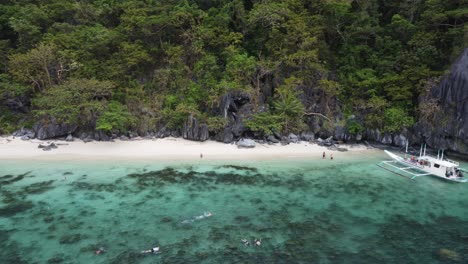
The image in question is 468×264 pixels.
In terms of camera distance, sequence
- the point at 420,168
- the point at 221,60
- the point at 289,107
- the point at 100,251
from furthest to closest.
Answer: the point at 221,60 → the point at 289,107 → the point at 420,168 → the point at 100,251

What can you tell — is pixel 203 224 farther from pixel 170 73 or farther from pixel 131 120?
pixel 170 73

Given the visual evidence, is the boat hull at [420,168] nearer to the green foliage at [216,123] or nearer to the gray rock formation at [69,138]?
the green foliage at [216,123]

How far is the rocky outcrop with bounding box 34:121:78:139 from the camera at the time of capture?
29.7 metres

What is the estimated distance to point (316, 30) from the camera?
34.0 m

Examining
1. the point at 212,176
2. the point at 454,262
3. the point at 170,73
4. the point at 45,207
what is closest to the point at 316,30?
the point at 170,73

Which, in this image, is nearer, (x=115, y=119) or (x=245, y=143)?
(x=115, y=119)

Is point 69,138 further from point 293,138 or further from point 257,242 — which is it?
point 257,242

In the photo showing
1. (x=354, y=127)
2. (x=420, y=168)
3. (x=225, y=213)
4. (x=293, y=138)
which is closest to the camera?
(x=225, y=213)

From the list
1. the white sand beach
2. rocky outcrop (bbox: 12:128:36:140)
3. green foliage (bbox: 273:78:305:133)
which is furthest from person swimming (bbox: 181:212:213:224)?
rocky outcrop (bbox: 12:128:36:140)

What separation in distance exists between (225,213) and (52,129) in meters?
22.6

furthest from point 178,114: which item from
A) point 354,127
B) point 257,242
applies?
point 257,242

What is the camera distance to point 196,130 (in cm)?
3047

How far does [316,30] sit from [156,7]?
62.2 ft

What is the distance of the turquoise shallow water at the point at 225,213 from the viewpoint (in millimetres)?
12688
